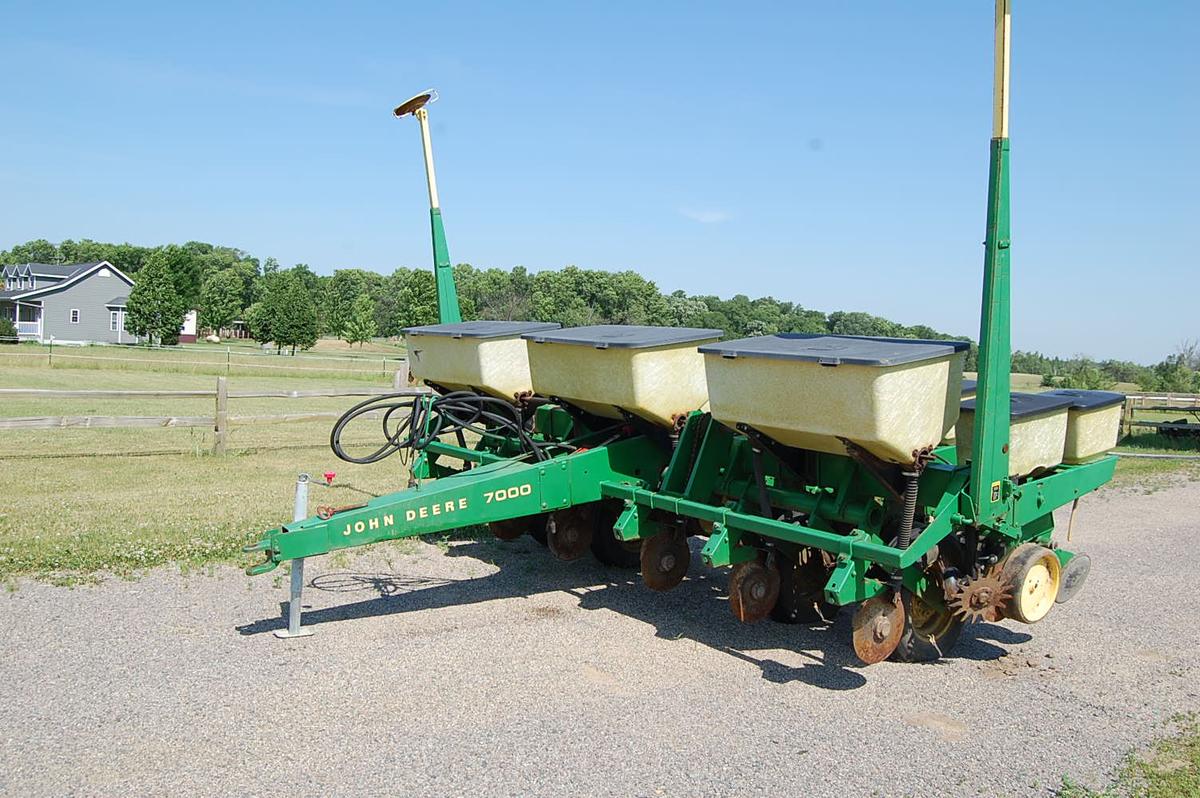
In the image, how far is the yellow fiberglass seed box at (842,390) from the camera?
5.05 metres

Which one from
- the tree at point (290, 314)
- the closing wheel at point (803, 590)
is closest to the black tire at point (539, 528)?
the closing wheel at point (803, 590)

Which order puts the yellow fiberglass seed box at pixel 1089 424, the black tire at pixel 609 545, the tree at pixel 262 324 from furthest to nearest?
the tree at pixel 262 324, the black tire at pixel 609 545, the yellow fiberglass seed box at pixel 1089 424

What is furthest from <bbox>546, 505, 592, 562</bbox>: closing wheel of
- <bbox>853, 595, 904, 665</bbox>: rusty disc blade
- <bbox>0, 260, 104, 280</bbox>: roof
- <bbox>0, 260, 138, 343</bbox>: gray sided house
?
<bbox>0, 260, 104, 280</bbox>: roof

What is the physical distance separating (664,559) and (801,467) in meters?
1.06

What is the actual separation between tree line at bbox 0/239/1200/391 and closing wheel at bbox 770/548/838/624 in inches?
58.3

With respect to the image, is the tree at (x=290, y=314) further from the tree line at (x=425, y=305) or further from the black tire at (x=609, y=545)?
the black tire at (x=609, y=545)

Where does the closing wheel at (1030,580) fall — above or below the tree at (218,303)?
below

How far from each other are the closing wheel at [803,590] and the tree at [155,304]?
56950 millimetres

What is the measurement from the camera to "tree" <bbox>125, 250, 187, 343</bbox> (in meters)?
57.2

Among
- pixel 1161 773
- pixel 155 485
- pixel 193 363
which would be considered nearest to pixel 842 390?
pixel 1161 773

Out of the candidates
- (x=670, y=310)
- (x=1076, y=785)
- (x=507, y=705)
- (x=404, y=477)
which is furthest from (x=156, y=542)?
(x=670, y=310)

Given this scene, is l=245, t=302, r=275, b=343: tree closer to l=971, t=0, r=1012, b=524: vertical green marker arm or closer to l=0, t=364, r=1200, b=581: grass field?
l=0, t=364, r=1200, b=581: grass field

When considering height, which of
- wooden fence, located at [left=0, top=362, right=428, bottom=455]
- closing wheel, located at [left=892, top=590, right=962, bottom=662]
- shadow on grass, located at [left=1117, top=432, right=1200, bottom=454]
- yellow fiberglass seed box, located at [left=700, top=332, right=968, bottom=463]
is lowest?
shadow on grass, located at [left=1117, top=432, right=1200, bottom=454]

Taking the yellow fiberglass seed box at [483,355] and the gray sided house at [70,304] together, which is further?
the gray sided house at [70,304]
